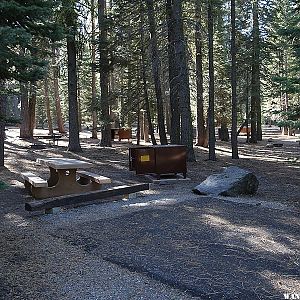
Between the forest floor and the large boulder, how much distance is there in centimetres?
31

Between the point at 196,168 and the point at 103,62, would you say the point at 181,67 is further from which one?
the point at 103,62

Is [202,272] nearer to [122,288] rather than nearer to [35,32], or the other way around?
[122,288]

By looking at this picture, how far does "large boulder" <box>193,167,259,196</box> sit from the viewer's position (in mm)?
9789

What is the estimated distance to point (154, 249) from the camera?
5.61 metres

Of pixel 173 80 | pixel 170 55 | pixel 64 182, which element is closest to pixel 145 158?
pixel 64 182

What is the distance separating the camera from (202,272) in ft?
15.7

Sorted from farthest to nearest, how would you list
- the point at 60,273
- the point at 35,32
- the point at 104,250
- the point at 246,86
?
the point at 246,86 → the point at 35,32 → the point at 104,250 → the point at 60,273

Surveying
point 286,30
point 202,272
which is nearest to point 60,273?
point 202,272

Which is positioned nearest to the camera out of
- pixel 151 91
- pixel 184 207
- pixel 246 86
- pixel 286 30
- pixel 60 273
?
pixel 60 273

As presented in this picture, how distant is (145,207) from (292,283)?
400 cm

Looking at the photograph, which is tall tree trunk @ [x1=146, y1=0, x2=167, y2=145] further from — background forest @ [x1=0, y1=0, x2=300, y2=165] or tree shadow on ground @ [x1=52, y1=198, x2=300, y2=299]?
tree shadow on ground @ [x1=52, y1=198, x2=300, y2=299]

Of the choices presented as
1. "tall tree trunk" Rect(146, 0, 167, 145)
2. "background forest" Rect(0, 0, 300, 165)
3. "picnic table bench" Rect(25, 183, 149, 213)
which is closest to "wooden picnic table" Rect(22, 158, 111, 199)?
"picnic table bench" Rect(25, 183, 149, 213)

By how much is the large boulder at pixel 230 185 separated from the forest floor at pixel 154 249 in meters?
0.31

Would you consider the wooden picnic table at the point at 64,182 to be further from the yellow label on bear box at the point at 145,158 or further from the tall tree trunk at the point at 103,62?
the tall tree trunk at the point at 103,62
